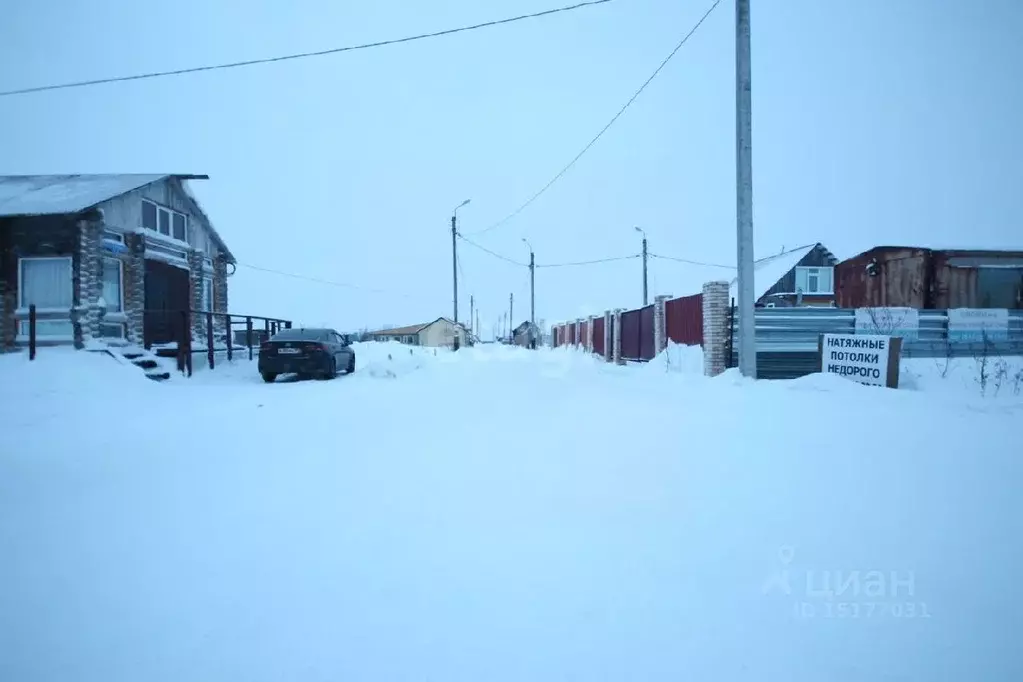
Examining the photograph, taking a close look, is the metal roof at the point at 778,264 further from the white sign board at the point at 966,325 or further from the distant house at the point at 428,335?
the distant house at the point at 428,335

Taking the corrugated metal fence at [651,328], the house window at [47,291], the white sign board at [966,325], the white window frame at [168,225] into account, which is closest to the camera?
the house window at [47,291]

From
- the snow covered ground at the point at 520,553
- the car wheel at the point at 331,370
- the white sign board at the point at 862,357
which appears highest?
the white sign board at the point at 862,357

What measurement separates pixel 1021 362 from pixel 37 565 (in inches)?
734

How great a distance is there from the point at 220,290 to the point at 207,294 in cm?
113

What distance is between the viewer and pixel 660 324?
17.0 m

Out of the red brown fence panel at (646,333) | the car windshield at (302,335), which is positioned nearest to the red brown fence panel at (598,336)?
the red brown fence panel at (646,333)

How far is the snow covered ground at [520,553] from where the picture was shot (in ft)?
7.22

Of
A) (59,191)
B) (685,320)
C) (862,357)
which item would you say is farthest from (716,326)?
(59,191)

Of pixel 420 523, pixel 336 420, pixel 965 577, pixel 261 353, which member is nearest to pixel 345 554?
pixel 420 523

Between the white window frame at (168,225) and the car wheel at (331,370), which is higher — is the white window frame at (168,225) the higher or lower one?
the higher one

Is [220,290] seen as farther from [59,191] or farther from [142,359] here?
[142,359]

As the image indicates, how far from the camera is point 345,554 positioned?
10.1 ft

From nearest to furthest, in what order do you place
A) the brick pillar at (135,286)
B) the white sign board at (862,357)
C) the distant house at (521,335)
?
the white sign board at (862,357)
the brick pillar at (135,286)
the distant house at (521,335)

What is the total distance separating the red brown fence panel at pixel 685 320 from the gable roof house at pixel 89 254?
13.6m
